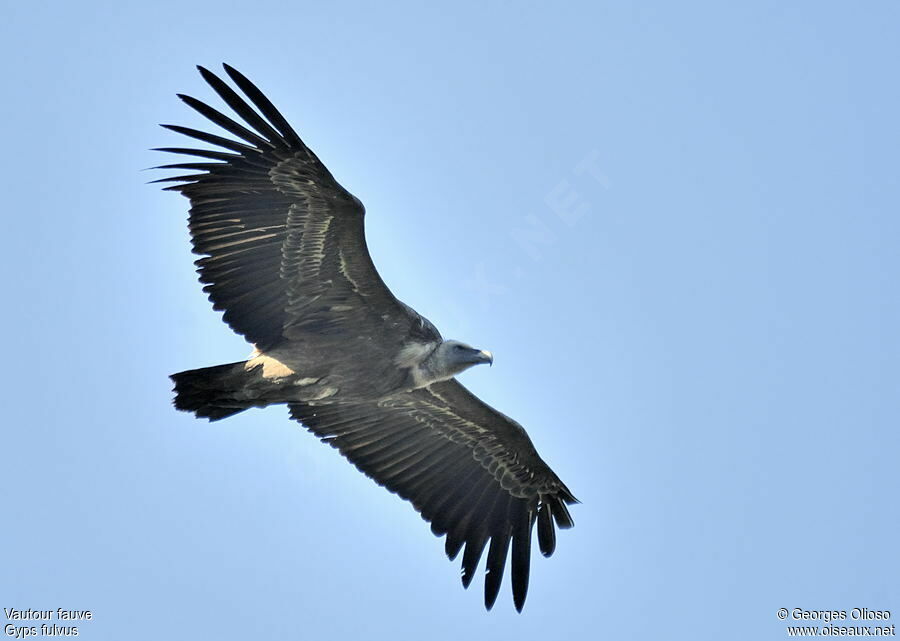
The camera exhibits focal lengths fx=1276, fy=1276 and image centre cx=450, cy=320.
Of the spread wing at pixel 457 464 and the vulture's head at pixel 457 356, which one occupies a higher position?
the vulture's head at pixel 457 356

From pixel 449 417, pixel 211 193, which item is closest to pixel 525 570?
pixel 449 417

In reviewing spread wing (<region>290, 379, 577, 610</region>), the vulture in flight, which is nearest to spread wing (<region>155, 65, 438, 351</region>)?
the vulture in flight

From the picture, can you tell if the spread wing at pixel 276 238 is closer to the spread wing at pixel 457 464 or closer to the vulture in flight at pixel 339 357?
the vulture in flight at pixel 339 357

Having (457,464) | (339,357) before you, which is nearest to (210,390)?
(339,357)

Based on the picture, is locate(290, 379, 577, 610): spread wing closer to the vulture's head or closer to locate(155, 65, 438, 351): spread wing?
the vulture's head

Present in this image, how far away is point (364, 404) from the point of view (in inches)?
677

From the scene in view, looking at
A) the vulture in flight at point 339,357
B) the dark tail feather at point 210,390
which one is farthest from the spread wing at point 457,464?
the dark tail feather at point 210,390

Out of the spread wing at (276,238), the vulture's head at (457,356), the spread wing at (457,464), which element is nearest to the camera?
the spread wing at (276,238)

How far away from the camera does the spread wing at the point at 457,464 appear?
56.2 ft

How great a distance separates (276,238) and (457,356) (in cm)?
267

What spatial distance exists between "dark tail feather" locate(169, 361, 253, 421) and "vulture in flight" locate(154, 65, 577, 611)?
0.01 meters

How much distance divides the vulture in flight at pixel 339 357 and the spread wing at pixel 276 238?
0.05 ft

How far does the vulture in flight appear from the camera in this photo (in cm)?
1502

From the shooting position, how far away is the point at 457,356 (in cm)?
1589
